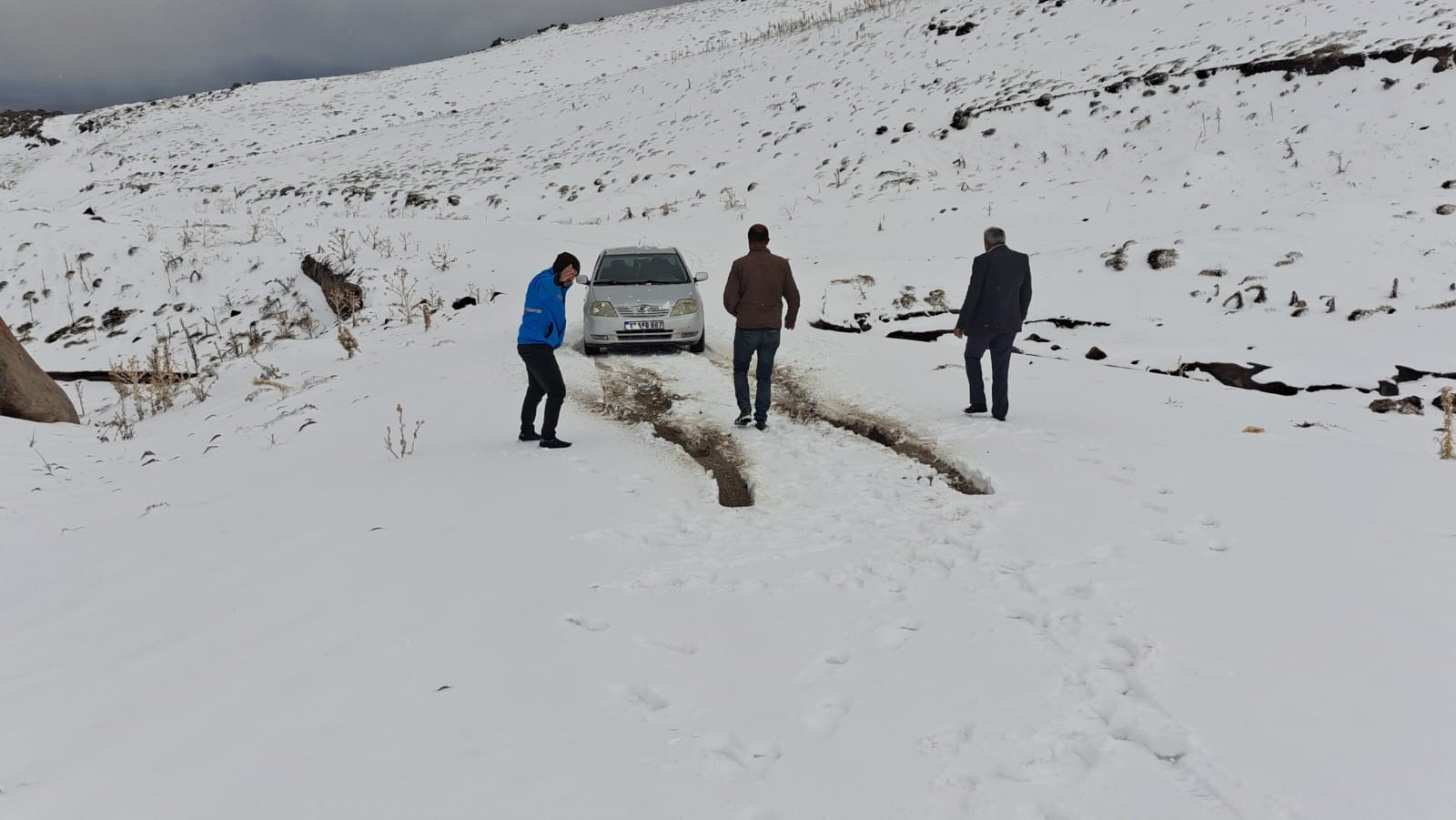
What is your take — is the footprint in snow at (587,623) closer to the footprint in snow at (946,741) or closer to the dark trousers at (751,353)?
the footprint in snow at (946,741)

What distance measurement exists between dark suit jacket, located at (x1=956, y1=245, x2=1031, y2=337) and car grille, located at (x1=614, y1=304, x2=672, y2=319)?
4599 millimetres

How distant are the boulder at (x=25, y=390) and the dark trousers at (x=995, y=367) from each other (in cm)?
1144

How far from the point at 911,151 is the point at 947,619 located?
1883 cm

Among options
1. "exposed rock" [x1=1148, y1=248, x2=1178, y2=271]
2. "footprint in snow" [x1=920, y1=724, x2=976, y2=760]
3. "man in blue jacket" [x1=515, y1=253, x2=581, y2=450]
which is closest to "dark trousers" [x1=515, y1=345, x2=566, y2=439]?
"man in blue jacket" [x1=515, y1=253, x2=581, y2=450]

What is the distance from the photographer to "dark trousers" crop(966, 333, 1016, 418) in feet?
23.9

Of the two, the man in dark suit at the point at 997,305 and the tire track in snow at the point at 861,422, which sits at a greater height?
the man in dark suit at the point at 997,305

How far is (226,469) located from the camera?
6797mm

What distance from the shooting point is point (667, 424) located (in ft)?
25.1

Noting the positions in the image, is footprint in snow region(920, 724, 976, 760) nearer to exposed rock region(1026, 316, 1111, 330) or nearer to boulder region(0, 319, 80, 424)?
exposed rock region(1026, 316, 1111, 330)

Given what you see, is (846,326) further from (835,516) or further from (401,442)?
(401,442)

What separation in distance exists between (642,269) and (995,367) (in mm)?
5954

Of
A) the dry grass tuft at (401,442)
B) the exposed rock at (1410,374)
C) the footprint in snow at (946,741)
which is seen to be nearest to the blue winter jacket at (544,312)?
the dry grass tuft at (401,442)

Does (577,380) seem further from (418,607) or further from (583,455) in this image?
(418,607)

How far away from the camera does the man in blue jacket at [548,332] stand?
22.0ft
